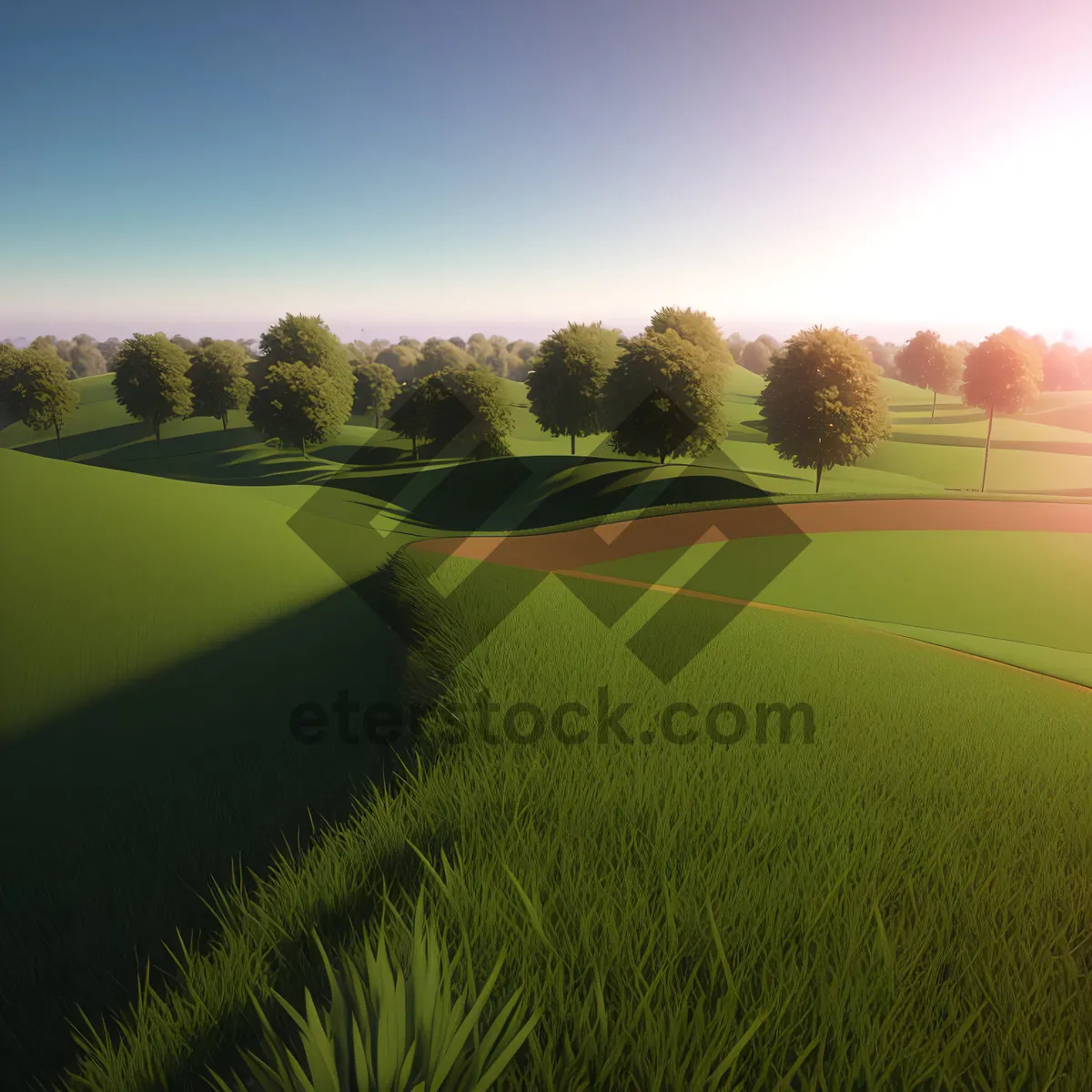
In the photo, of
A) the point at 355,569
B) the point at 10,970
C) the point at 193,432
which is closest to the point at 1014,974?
the point at 10,970

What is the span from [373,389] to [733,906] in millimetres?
61147

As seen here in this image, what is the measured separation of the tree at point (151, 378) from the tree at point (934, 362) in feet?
223

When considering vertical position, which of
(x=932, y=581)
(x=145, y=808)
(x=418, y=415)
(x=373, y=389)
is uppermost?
(x=373, y=389)

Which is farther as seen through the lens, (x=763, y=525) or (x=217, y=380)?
(x=217, y=380)

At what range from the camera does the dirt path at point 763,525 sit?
14.4 meters

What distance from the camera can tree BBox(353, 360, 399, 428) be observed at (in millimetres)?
58844

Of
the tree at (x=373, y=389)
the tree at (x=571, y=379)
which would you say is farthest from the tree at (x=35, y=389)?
the tree at (x=571, y=379)

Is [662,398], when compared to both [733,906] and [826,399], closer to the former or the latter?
[826,399]

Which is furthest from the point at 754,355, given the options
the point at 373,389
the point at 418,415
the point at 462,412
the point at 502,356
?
the point at 418,415

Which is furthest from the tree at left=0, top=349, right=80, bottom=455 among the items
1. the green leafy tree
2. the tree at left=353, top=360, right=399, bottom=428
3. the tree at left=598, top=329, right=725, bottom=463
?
the tree at left=598, top=329, right=725, bottom=463

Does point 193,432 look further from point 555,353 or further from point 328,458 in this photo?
point 555,353

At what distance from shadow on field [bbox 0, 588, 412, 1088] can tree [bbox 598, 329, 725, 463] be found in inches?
983

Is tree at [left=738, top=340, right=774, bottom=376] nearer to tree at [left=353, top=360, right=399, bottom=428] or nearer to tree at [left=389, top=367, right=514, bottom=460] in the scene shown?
tree at [left=353, top=360, right=399, bottom=428]

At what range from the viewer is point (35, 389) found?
45000 millimetres
